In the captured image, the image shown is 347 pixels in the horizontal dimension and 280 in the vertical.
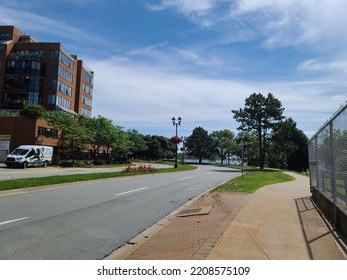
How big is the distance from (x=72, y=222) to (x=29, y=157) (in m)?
33.7

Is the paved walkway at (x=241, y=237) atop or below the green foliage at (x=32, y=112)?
below

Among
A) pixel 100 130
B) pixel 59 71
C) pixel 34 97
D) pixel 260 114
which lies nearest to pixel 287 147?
pixel 260 114

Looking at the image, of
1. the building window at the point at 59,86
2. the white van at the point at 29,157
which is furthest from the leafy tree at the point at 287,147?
the building window at the point at 59,86

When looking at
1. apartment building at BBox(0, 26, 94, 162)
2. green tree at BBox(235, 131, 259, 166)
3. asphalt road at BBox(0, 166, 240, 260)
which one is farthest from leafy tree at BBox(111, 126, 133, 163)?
asphalt road at BBox(0, 166, 240, 260)

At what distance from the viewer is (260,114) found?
56969 millimetres

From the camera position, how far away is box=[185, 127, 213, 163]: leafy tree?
106875 mm

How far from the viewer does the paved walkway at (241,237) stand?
5809 mm

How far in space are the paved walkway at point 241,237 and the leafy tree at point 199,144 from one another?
315ft

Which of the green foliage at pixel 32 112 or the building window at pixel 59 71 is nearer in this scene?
the green foliage at pixel 32 112

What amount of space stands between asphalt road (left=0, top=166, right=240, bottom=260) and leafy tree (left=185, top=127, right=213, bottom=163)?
92621mm

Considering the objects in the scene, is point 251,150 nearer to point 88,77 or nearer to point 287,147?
point 287,147

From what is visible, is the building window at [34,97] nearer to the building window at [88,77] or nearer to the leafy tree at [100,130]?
the leafy tree at [100,130]

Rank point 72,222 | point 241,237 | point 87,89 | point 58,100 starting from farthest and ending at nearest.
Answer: point 87,89
point 58,100
point 72,222
point 241,237

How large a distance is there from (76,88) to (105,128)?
2119cm
